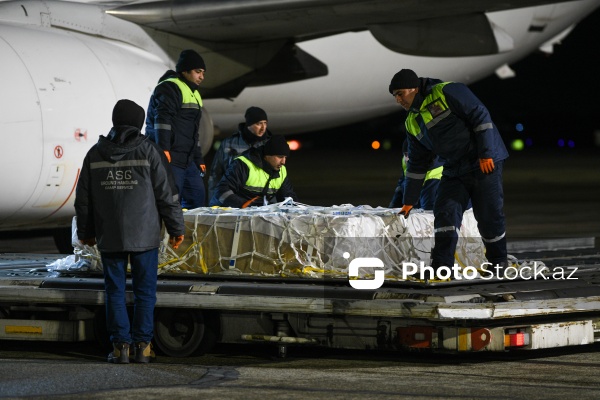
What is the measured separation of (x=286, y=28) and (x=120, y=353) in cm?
707

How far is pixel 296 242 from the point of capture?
23.6 ft

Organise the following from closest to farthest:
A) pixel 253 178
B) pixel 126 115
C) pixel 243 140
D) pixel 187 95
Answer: pixel 126 115
pixel 253 178
pixel 187 95
pixel 243 140

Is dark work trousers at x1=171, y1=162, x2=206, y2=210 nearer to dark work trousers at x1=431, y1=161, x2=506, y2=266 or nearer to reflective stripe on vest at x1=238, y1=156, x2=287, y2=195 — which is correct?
reflective stripe on vest at x1=238, y1=156, x2=287, y2=195

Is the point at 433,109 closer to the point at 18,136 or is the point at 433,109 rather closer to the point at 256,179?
the point at 256,179

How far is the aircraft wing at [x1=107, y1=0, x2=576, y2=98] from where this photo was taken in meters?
12.5

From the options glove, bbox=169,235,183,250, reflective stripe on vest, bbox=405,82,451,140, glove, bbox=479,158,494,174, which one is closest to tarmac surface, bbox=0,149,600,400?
glove, bbox=169,235,183,250

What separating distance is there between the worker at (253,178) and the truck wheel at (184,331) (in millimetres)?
1921

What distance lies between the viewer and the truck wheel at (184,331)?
270 inches

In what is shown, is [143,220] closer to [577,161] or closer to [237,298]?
[237,298]

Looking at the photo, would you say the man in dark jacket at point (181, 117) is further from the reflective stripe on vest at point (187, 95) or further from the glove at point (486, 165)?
the glove at point (486, 165)

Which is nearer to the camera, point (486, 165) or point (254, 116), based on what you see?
point (486, 165)

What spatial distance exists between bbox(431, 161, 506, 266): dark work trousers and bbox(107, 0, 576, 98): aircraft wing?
500 centimetres

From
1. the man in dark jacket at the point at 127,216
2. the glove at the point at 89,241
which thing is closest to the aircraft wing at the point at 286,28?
the man in dark jacket at the point at 127,216

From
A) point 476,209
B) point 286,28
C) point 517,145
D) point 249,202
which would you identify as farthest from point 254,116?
point 517,145
